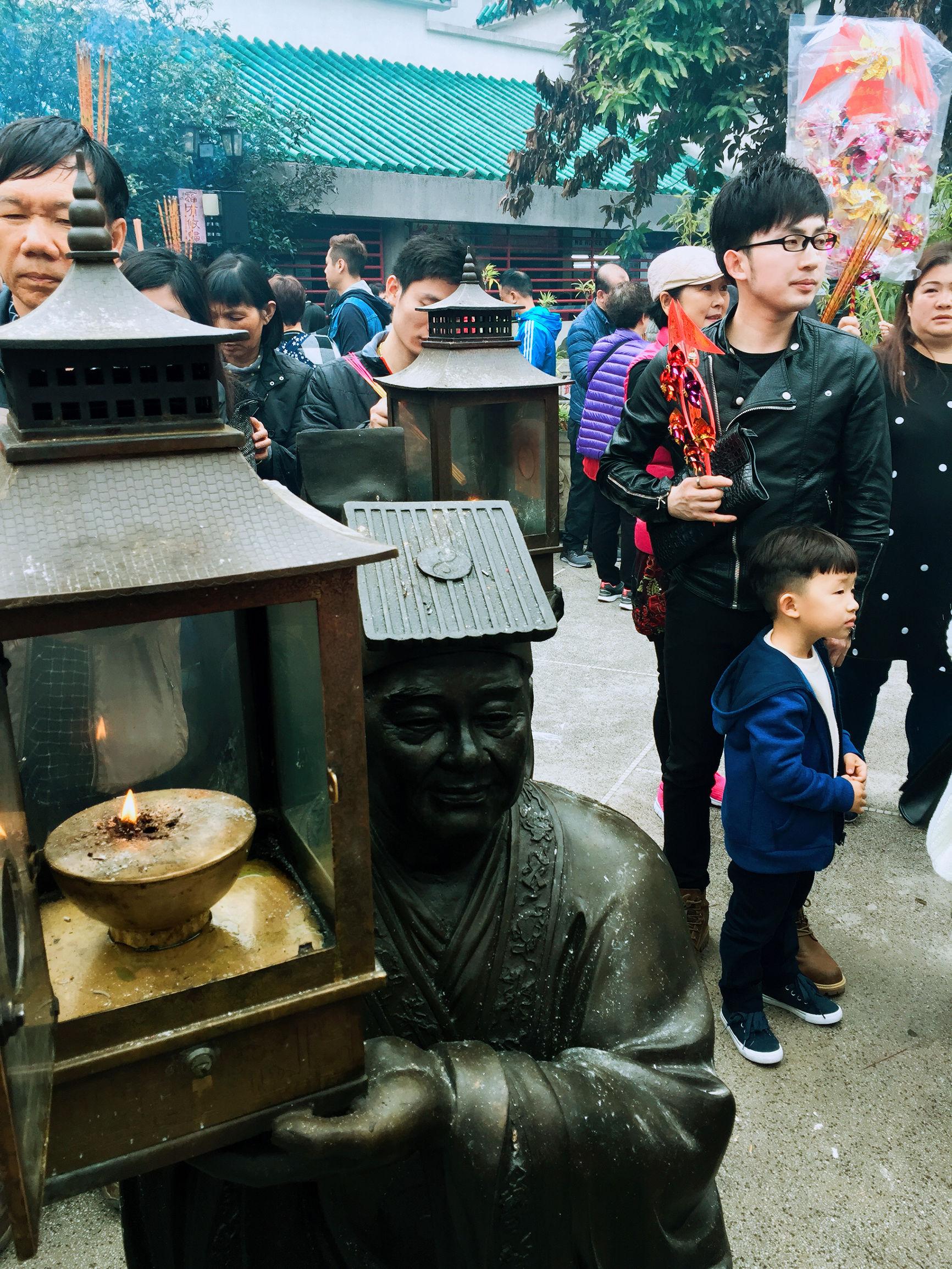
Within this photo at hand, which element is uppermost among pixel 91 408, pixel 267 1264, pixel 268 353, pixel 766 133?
pixel 766 133

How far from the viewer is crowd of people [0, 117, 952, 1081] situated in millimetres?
2441

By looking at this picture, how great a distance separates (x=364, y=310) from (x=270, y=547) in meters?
4.81

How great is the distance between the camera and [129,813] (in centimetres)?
101

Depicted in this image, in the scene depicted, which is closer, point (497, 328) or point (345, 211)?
point (497, 328)

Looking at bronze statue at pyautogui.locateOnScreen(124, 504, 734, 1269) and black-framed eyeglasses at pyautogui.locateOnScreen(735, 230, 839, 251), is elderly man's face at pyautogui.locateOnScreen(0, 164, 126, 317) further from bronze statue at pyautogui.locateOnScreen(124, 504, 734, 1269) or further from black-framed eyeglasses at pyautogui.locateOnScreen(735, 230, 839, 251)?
black-framed eyeglasses at pyautogui.locateOnScreen(735, 230, 839, 251)

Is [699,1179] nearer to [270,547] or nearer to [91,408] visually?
[270,547]

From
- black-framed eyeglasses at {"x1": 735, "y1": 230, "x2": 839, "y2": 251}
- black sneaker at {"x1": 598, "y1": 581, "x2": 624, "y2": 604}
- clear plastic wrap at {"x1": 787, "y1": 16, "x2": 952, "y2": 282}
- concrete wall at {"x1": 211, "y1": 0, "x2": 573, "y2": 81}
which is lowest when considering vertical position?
black sneaker at {"x1": 598, "y1": 581, "x2": 624, "y2": 604}

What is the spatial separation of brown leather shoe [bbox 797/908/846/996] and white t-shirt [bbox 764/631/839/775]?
0.60 meters

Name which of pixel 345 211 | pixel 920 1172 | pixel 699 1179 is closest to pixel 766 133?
pixel 345 211

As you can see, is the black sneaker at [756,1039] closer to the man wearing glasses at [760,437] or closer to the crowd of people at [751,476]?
the crowd of people at [751,476]

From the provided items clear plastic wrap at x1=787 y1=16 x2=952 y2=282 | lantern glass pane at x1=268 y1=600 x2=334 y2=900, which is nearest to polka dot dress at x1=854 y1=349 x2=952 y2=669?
clear plastic wrap at x1=787 y1=16 x2=952 y2=282

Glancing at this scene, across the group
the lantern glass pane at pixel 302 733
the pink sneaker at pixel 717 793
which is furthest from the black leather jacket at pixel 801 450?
the lantern glass pane at pixel 302 733

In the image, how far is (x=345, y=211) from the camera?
11.8m

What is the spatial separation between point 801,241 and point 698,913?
72.6 inches
